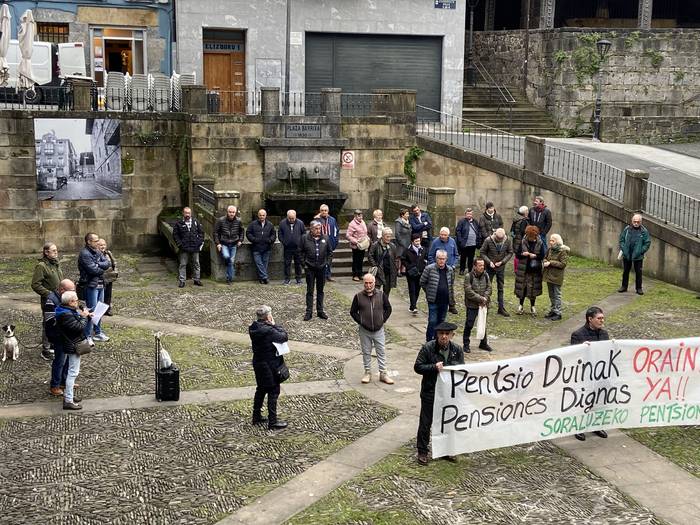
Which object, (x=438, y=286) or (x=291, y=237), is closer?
(x=438, y=286)

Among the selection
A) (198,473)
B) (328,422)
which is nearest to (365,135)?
(328,422)

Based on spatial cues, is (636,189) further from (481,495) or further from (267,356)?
(481,495)

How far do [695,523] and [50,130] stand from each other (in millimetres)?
19732

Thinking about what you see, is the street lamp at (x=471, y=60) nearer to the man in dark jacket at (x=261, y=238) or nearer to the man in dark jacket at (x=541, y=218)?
the man in dark jacket at (x=541, y=218)

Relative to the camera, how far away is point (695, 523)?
10.3m

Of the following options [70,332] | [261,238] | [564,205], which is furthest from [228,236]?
[564,205]

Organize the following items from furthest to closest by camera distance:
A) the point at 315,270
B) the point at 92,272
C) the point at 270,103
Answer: the point at 270,103, the point at 315,270, the point at 92,272

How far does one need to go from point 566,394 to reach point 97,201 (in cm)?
1703

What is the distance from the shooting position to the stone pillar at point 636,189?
22.9m

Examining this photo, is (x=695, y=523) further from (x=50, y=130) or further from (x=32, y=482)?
(x=50, y=130)

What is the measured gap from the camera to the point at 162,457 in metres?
11.7

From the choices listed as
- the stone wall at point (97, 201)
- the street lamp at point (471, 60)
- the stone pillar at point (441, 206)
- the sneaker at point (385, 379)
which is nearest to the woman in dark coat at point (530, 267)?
the stone pillar at point (441, 206)

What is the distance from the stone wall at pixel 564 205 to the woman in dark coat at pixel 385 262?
528 centimetres

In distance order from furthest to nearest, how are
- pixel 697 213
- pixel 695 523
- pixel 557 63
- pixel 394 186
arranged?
pixel 557 63
pixel 394 186
pixel 697 213
pixel 695 523
